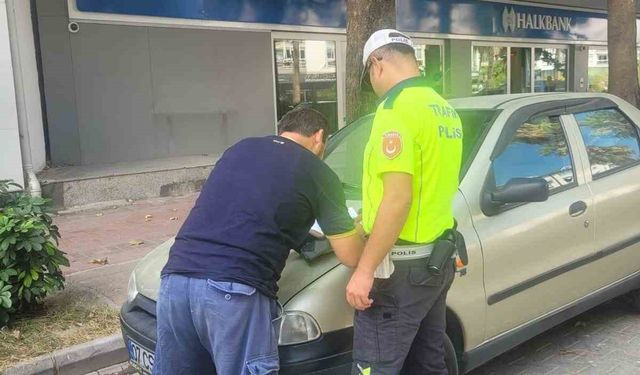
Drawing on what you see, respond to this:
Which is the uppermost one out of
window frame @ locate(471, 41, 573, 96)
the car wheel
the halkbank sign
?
the halkbank sign

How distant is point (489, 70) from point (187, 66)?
794 centimetres

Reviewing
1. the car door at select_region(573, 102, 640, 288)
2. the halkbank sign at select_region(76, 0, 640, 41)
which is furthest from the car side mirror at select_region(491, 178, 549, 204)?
the halkbank sign at select_region(76, 0, 640, 41)

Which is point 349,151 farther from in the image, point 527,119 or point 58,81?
point 58,81

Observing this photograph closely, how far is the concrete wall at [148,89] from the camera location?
324 inches

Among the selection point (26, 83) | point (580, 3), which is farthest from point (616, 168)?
point (580, 3)

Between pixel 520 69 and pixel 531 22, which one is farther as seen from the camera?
pixel 520 69

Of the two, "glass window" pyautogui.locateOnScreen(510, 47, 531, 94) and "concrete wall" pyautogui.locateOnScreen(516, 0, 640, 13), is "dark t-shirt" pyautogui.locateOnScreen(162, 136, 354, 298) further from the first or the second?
"concrete wall" pyautogui.locateOnScreen(516, 0, 640, 13)

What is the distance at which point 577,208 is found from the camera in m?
3.51

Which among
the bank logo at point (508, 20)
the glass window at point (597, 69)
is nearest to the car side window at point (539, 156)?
the bank logo at point (508, 20)

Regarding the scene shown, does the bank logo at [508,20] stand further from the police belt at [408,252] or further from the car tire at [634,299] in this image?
the police belt at [408,252]

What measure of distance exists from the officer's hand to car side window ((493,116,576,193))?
1376 mm

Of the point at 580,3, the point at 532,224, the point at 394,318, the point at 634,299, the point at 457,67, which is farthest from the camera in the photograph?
the point at 580,3

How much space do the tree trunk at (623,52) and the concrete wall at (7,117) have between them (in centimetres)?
795

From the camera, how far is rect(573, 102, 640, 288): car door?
146 inches
